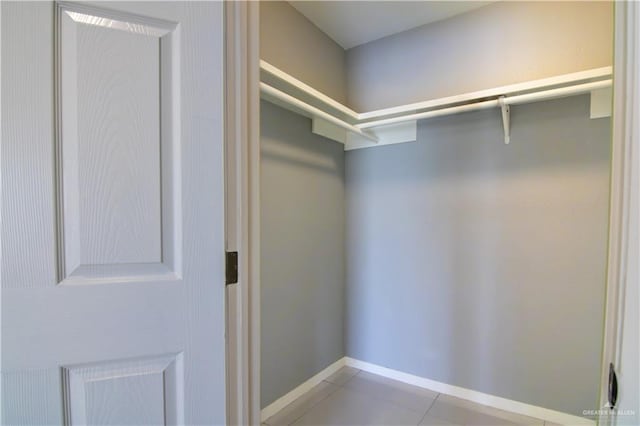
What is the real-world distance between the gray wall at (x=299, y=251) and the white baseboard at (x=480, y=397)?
35 cm

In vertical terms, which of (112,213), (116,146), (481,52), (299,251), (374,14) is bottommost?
(299,251)

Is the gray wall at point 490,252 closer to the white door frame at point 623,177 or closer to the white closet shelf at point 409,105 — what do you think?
the white closet shelf at point 409,105

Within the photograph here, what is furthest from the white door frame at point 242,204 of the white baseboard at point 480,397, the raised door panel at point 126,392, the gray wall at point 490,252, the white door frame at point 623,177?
the white baseboard at point 480,397

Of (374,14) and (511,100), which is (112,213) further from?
(374,14)

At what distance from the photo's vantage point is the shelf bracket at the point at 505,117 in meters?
1.81

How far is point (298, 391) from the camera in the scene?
2150 mm

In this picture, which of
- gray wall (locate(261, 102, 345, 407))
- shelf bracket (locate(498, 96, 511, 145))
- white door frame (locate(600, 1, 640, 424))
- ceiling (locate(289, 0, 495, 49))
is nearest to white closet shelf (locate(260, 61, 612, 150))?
shelf bracket (locate(498, 96, 511, 145))

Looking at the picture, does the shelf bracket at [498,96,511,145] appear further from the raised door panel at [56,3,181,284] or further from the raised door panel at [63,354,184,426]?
the raised door panel at [63,354,184,426]

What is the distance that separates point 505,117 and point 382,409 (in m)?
2.00

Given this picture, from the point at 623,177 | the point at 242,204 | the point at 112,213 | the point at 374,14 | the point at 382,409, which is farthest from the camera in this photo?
the point at 374,14

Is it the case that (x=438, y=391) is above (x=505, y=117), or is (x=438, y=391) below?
below

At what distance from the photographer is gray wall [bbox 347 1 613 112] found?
1.80 m

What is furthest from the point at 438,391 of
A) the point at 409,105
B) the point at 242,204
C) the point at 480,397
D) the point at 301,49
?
the point at 301,49

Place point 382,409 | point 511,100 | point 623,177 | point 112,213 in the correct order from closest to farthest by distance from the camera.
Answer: point 623,177, point 112,213, point 511,100, point 382,409
